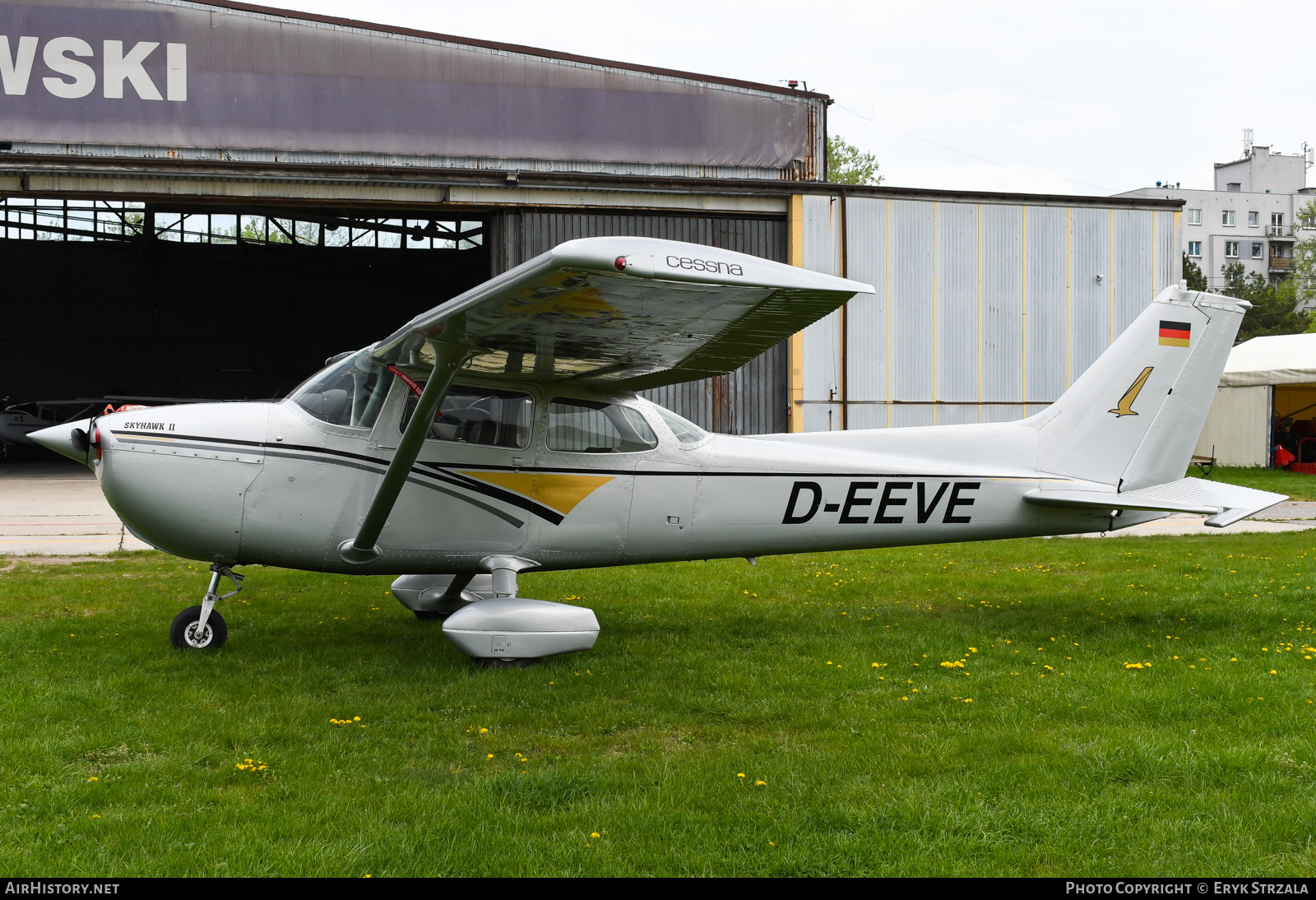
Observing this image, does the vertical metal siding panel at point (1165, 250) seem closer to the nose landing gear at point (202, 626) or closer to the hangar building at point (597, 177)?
the hangar building at point (597, 177)

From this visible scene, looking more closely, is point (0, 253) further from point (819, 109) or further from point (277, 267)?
point (819, 109)

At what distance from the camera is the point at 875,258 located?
18.2 metres

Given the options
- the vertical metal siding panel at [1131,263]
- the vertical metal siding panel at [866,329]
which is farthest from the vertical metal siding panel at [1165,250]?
the vertical metal siding panel at [866,329]

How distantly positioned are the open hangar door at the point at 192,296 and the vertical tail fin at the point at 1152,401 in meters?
29.5

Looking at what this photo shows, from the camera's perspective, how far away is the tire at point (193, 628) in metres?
6.59

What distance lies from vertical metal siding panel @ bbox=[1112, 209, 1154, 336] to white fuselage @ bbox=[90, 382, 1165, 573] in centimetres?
1288

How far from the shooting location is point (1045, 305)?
18781mm

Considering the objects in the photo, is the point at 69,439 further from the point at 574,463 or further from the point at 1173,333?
the point at 1173,333

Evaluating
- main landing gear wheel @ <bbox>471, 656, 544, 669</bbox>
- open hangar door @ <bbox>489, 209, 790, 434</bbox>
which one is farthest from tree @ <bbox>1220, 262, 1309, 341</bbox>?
main landing gear wheel @ <bbox>471, 656, 544, 669</bbox>

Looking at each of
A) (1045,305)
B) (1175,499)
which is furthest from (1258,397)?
(1175,499)

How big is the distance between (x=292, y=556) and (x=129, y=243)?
35.5 meters

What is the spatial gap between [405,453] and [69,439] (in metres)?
2.21

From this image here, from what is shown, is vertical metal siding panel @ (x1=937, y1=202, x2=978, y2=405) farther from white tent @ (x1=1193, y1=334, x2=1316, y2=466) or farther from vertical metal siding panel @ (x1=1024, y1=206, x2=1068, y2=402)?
white tent @ (x1=1193, y1=334, x2=1316, y2=466)

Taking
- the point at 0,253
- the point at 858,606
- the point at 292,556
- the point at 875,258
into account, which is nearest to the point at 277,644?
the point at 292,556
